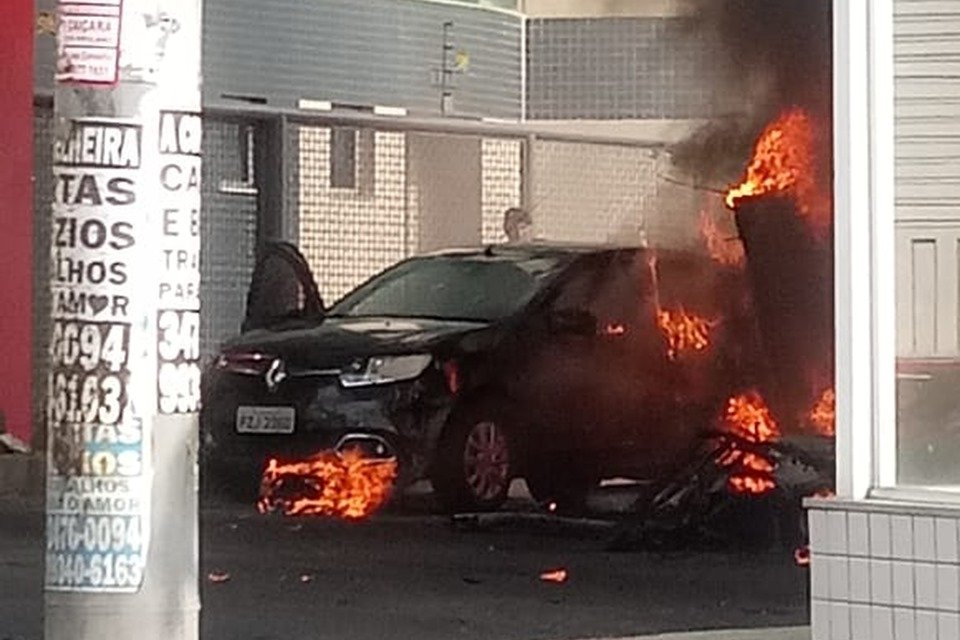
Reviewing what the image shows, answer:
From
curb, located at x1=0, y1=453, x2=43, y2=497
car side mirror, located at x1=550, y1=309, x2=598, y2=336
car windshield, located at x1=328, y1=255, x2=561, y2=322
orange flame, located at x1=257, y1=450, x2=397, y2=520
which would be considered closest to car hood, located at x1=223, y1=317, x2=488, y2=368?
car windshield, located at x1=328, y1=255, x2=561, y2=322

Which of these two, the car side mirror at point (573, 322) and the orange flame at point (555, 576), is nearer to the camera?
the orange flame at point (555, 576)

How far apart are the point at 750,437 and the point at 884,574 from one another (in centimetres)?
561

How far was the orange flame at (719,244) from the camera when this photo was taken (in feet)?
45.5

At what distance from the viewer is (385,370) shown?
1346 centimetres

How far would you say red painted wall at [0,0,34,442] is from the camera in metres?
14.8

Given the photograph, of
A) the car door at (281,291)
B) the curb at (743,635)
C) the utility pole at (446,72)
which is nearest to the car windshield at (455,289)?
the car door at (281,291)

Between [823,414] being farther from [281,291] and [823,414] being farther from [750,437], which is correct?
[281,291]

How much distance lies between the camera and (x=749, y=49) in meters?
14.7

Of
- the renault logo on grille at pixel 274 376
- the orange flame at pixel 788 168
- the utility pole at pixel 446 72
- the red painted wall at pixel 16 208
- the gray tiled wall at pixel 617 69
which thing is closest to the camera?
the orange flame at pixel 788 168

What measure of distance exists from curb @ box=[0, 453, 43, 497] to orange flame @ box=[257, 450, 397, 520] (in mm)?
1249

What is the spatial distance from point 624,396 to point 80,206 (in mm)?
7617

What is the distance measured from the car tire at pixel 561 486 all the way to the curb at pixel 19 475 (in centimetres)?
267

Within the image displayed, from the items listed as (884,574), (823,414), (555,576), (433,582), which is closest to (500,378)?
(823,414)

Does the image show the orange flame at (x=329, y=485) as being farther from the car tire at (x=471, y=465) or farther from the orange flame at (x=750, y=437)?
the orange flame at (x=750, y=437)
